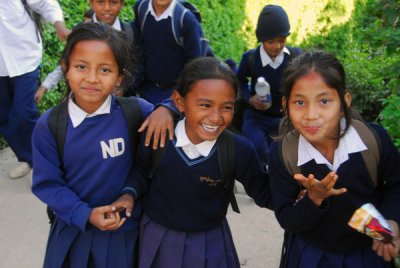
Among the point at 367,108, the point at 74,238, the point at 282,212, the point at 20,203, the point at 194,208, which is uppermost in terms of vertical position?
the point at 282,212

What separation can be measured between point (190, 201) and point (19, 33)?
2279 mm

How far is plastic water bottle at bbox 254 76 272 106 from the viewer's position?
326 centimetres

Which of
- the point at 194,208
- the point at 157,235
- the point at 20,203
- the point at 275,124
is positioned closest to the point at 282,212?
the point at 194,208

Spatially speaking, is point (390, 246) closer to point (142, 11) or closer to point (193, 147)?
point (193, 147)

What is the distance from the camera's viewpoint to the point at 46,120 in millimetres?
1976

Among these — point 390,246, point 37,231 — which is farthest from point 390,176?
point 37,231

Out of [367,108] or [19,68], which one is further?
[367,108]

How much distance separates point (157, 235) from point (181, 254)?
131 millimetres

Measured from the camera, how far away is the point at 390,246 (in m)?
1.67

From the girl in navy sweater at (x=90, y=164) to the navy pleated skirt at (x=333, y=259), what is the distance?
711mm

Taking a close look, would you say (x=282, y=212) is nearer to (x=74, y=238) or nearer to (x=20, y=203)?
(x=74, y=238)

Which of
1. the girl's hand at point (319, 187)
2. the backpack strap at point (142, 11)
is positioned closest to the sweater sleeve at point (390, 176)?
the girl's hand at point (319, 187)

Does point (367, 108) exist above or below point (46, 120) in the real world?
below

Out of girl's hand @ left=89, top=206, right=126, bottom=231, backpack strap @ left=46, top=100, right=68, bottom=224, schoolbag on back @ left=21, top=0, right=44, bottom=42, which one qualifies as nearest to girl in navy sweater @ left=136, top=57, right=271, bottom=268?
girl's hand @ left=89, top=206, right=126, bottom=231
